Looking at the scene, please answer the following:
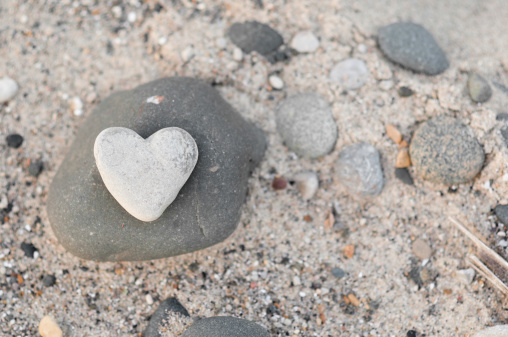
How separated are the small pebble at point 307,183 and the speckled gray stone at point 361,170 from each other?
0.18 meters

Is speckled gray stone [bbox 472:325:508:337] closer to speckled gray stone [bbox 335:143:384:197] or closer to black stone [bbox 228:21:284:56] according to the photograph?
speckled gray stone [bbox 335:143:384:197]

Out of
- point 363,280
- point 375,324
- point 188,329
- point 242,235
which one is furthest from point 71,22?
point 375,324

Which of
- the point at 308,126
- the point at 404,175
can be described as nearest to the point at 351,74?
the point at 308,126

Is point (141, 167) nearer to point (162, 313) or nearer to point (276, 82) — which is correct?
point (162, 313)

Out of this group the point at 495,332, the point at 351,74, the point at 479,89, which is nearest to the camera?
the point at 495,332

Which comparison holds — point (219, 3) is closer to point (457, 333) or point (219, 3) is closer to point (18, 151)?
point (18, 151)

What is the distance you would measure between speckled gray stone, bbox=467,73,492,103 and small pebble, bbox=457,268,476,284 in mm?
1182

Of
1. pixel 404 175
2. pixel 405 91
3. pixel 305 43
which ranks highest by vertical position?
pixel 305 43

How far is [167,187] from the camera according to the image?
230 centimetres

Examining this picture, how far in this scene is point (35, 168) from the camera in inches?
115

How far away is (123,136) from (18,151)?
3.95ft

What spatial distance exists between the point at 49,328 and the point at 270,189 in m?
1.71

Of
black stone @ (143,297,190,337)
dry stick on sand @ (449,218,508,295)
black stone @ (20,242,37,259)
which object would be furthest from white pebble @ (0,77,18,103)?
dry stick on sand @ (449,218,508,295)

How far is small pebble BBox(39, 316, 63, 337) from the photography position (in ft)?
8.41
